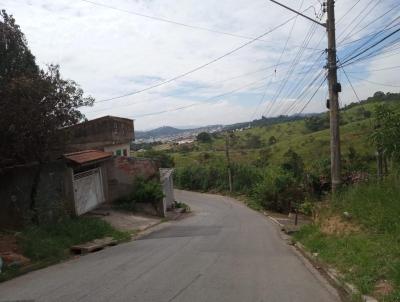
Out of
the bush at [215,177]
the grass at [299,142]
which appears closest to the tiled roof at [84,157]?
the grass at [299,142]

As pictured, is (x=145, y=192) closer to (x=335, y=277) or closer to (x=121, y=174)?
(x=121, y=174)

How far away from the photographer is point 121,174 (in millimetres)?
30594

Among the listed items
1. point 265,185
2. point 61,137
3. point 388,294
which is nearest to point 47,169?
point 61,137

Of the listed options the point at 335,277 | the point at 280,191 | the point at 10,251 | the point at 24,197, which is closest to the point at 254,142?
the point at 280,191

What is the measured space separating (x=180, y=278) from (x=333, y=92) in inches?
461

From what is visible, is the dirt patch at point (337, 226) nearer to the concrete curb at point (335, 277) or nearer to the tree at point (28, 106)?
the concrete curb at point (335, 277)

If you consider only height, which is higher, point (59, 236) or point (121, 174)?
point (121, 174)

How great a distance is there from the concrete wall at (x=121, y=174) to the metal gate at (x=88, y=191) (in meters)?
1.05

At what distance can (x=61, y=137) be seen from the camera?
1830cm

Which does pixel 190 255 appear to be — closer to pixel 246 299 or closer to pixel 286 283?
pixel 286 283

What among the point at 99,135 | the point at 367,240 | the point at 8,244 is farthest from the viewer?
the point at 99,135

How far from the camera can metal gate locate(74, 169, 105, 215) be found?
80.0ft

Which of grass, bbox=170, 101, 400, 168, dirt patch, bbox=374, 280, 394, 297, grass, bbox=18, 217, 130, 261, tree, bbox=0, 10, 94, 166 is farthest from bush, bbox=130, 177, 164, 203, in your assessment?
dirt patch, bbox=374, 280, 394, 297

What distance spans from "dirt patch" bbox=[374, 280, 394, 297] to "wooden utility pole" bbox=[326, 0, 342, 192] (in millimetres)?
11101
